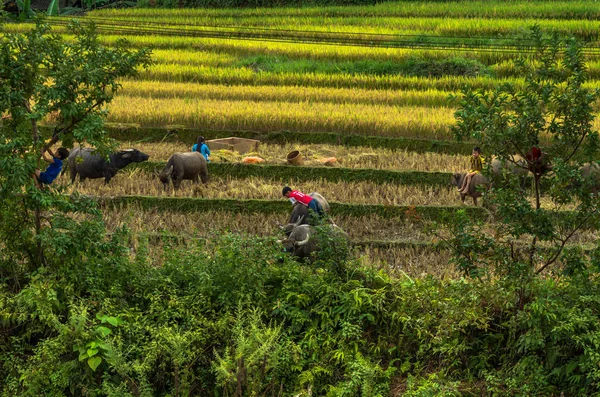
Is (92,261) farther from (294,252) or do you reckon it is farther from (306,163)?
(306,163)

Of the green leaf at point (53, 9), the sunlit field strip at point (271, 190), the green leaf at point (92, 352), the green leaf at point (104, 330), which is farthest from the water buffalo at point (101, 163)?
the green leaf at point (53, 9)

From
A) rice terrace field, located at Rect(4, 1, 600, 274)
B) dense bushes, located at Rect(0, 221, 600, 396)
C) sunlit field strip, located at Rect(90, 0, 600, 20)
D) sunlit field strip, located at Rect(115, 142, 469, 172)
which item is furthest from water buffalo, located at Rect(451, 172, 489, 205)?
sunlit field strip, located at Rect(90, 0, 600, 20)

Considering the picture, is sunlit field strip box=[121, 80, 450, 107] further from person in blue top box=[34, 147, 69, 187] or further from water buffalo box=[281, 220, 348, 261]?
person in blue top box=[34, 147, 69, 187]

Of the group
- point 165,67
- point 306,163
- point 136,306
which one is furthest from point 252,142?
point 136,306

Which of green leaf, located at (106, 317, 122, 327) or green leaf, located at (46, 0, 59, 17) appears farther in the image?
green leaf, located at (46, 0, 59, 17)

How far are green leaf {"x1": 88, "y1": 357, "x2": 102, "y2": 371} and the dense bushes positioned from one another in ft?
0.04

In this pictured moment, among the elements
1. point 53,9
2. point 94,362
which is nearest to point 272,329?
point 94,362

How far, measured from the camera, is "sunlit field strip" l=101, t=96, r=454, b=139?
59.2 ft

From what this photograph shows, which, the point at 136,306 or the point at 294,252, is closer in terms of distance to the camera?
the point at 136,306

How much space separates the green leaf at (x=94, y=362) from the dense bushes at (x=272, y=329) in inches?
0.4

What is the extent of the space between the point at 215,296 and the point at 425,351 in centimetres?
223

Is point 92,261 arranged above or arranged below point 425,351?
above

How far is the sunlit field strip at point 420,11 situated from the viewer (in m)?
28.5

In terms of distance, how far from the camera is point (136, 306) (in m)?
9.27
